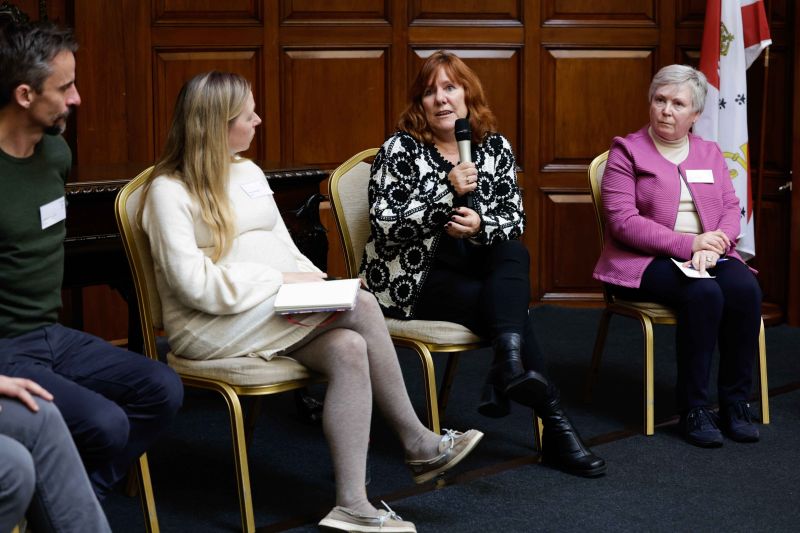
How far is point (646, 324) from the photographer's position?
356 cm

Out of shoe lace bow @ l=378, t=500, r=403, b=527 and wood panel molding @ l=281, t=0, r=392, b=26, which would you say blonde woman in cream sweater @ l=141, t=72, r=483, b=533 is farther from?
wood panel molding @ l=281, t=0, r=392, b=26

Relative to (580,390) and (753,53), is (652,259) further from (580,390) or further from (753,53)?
(753,53)

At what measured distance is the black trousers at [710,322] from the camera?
346 centimetres

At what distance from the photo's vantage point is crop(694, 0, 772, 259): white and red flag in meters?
4.91

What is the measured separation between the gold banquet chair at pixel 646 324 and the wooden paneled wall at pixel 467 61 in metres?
1.64

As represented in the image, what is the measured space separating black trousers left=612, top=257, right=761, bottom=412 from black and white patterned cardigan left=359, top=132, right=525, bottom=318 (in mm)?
563

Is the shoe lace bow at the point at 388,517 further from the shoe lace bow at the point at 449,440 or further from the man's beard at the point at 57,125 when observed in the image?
the man's beard at the point at 57,125

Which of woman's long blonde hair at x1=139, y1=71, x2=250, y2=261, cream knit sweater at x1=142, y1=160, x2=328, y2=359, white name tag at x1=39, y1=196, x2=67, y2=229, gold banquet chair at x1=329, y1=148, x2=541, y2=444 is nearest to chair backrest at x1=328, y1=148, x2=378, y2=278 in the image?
gold banquet chair at x1=329, y1=148, x2=541, y2=444

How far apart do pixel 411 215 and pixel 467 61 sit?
2326 millimetres

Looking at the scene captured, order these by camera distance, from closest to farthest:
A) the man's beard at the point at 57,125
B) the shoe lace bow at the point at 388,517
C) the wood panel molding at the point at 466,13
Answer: the man's beard at the point at 57,125 → the shoe lace bow at the point at 388,517 → the wood panel molding at the point at 466,13

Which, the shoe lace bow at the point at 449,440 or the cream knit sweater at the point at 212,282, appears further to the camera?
the shoe lace bow at the point at 449,440

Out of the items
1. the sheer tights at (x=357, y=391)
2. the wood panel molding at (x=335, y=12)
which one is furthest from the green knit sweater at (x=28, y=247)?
the wood panel molding at (x=335, y=12)

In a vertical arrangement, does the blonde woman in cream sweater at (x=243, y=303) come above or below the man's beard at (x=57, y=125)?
below

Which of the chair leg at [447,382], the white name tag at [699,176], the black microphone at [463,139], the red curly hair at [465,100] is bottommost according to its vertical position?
the chair leg at [447,382]
